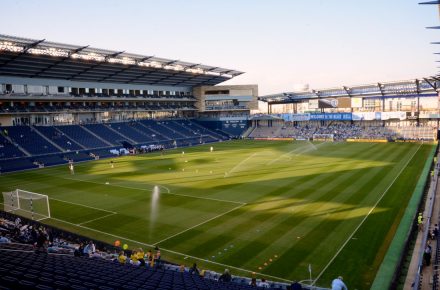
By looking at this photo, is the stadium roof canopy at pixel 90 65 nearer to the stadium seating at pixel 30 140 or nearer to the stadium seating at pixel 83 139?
the stadium seating at pixel 30 140

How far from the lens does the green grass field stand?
1864 centimetres

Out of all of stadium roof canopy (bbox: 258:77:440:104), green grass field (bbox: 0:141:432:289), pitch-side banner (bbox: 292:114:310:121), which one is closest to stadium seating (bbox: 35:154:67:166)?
green grass field (bbox: 0:141:432:289)

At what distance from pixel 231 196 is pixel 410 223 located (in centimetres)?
1414

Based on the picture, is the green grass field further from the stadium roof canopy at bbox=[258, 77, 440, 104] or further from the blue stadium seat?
the stadium roof canopy at bbox=[258, 77, 440, 104]

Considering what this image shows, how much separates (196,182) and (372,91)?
6318 cm

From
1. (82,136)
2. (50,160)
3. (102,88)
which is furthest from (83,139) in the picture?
(102,88)

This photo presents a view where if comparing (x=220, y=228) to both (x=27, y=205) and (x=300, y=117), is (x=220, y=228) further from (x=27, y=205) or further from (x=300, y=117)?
(x=300, y=117)

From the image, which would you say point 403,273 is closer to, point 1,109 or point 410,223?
point 410,223

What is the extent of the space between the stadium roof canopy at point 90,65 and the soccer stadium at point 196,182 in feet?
1.30

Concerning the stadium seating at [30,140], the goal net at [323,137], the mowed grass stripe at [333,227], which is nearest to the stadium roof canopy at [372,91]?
the goal net at [323,137]

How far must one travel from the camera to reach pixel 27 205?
29.3 m

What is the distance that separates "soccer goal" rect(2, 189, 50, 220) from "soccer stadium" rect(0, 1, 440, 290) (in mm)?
226

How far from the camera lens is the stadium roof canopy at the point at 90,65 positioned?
51750 mm

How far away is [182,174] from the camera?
42.7m
